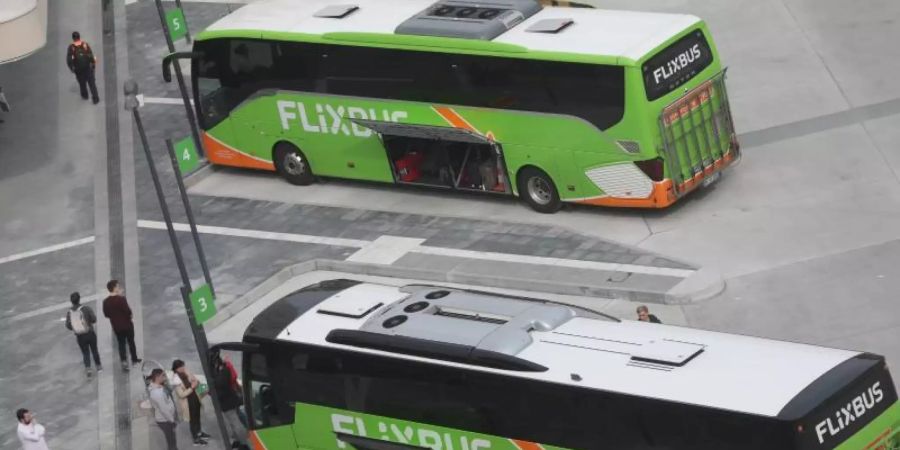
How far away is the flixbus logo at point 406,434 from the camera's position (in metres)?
21.7

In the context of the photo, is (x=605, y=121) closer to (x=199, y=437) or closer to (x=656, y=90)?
(x=656, y=90)

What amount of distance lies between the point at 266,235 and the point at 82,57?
901 cm

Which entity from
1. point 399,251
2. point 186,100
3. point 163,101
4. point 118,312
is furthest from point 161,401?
point 163,101

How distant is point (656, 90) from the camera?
3069 centimetres

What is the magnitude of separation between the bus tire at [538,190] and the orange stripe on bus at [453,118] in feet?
3.93

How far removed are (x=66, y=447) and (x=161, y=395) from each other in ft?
8.69

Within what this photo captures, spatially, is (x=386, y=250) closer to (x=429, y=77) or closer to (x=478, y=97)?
(x=478, y=97)

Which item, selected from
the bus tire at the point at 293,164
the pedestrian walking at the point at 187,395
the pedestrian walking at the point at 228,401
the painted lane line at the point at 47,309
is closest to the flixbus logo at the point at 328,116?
the bus tire at the point at 293,164

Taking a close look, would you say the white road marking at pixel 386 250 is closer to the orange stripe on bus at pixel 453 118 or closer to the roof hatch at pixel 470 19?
the orange stripe on bus at pixel 453 118

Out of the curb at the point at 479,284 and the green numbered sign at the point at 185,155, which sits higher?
the green numbered sign at the point at 185,155

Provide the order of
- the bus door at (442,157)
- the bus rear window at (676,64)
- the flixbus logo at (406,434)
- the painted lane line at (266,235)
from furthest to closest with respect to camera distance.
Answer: the bus door at (442,157) → the painted lane line at (266,235) → the bus rear window at (676,64) → the flixbus logo at (406,434)

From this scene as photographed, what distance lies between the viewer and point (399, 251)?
104 feet

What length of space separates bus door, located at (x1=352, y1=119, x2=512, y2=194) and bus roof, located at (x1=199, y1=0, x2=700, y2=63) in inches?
70.5

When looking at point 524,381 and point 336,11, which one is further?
point 336,11
